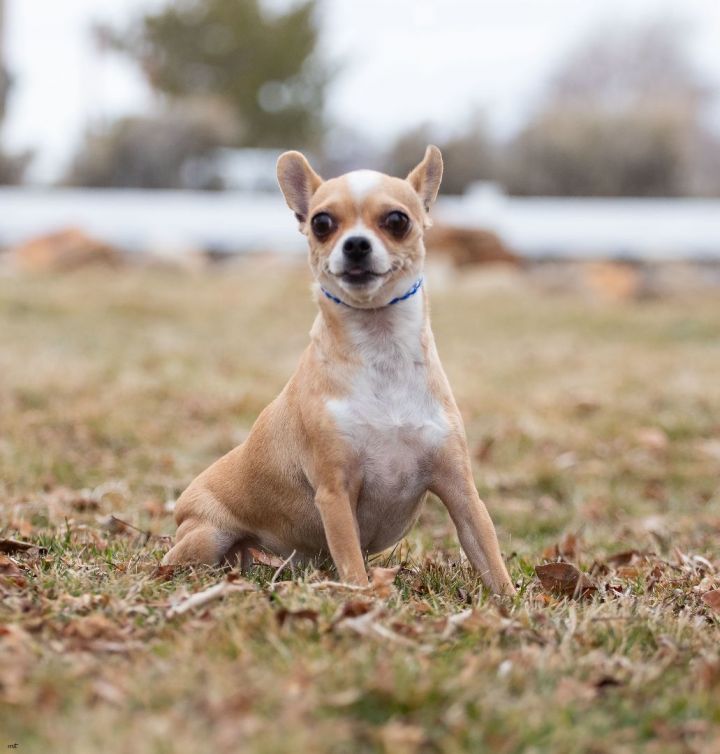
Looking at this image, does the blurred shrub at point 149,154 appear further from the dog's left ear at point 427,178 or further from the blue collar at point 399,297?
the blue collar at point 399,297

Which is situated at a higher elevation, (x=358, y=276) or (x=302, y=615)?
(x=358, y=276)

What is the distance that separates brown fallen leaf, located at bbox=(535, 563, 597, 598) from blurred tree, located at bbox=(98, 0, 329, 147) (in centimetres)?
3053

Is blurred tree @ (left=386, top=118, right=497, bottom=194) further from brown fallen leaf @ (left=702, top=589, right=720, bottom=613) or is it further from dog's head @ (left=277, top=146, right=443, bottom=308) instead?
brown fallen leaf @ (left=702, top=589, right=720, bottom=613)

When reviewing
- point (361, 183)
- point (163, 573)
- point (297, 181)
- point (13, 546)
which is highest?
point (297, 181)

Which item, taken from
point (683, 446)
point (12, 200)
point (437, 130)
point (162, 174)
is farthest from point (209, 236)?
point (683, 446)

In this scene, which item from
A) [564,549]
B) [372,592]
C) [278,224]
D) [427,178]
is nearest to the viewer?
[372,592]

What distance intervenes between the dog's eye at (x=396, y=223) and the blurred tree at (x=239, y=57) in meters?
30.4

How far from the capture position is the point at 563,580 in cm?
374

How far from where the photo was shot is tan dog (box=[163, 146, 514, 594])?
3496 millimetres

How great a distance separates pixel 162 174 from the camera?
76.7 feet

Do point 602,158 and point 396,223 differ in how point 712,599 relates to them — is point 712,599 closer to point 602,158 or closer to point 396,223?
point 396,223

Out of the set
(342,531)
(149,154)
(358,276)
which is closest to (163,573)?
(342,531)

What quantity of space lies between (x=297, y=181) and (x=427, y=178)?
0.45 meters

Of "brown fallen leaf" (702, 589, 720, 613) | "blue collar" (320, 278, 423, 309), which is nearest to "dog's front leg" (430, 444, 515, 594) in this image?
"blue collar" (320, 278, 423, 309)
